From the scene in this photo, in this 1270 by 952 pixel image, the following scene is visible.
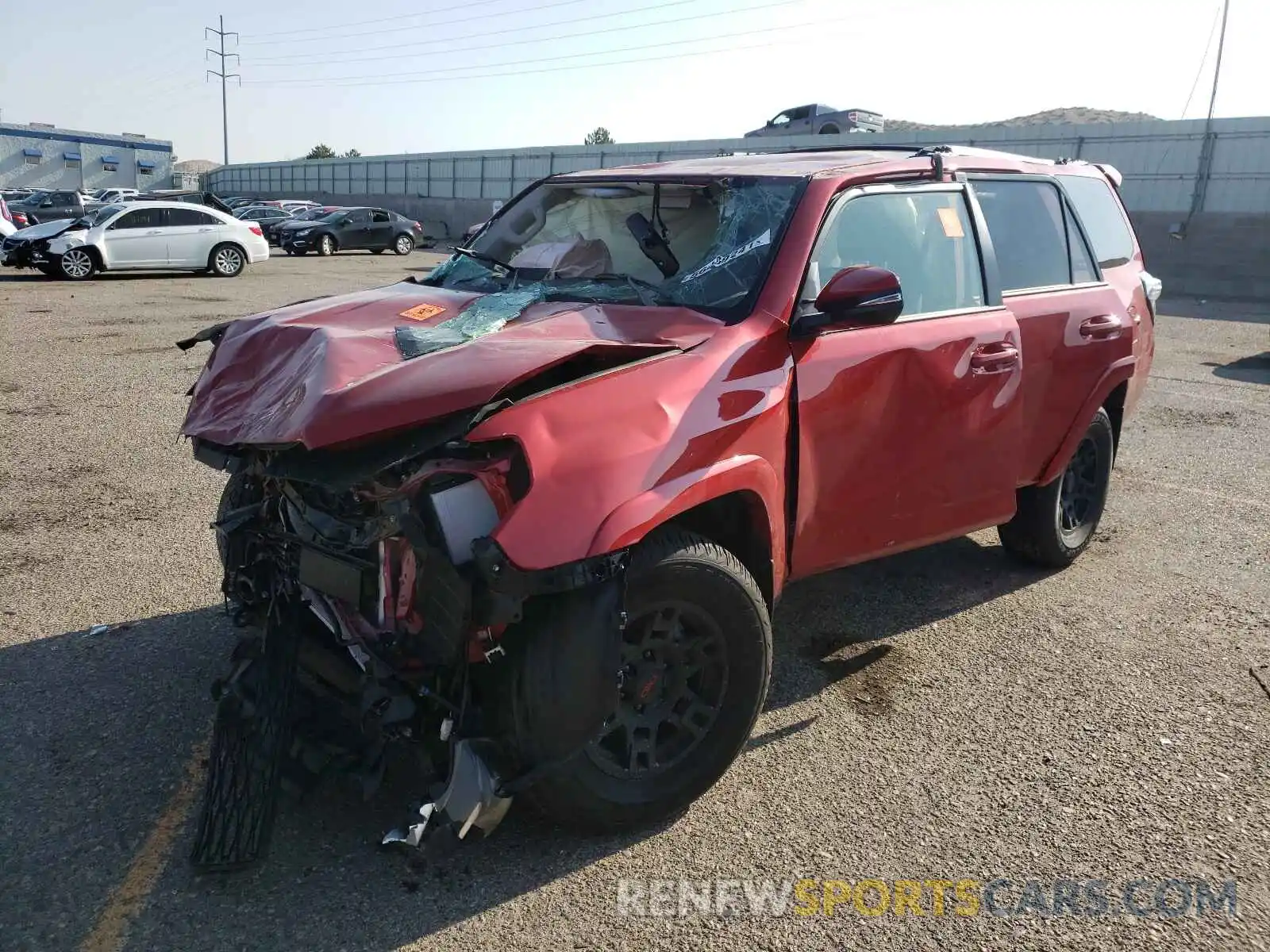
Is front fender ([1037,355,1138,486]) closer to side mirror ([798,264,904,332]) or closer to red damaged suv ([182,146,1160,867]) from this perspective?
red damaged suv ([182,146,1160,867])

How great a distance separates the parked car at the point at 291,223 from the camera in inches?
1210

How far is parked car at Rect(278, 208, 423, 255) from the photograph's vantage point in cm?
2953

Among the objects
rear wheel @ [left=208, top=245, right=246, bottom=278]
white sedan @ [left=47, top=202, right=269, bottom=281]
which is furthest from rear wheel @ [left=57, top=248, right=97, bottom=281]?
rear wheel @ [left=208, top=245, right=246, bottom=278]

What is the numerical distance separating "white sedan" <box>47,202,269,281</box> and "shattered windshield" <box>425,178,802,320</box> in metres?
17.9

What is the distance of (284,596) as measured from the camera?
130 inches

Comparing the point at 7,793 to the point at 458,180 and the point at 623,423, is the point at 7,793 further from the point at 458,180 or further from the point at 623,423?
the point at 458,180

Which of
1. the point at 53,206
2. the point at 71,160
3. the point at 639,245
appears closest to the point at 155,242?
the point at 53,206

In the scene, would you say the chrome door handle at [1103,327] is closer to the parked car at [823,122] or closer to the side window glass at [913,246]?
the side window glass at [913,246]

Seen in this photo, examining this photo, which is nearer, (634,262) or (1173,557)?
(634,262)

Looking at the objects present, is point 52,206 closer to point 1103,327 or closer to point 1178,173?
point 1178,173

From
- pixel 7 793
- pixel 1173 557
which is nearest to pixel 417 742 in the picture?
pixel 7 793

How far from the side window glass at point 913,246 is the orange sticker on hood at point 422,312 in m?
1.40

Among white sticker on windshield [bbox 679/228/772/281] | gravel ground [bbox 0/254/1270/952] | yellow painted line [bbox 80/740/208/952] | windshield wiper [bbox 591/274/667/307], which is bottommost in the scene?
yellow painted line [bbox 80/740/208/952]

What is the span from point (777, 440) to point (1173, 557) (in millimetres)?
3426
